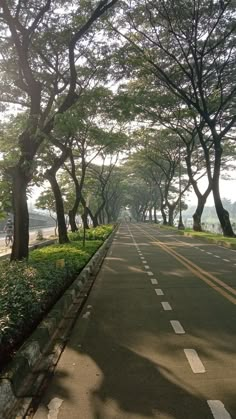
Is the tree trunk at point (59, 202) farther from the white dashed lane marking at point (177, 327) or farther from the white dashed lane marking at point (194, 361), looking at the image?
the white dashed lane marking at point (194, 361)

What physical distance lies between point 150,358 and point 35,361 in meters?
1.45

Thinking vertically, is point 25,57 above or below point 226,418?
above

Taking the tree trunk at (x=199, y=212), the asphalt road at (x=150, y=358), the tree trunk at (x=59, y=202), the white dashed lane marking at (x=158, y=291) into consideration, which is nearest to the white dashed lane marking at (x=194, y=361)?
the asphalt road at (x=150, y=358)

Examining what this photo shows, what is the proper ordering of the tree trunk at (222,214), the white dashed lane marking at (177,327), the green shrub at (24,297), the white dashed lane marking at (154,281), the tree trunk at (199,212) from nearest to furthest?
the green shrub at (24,297), the white dashed lane marking at (177,327), the white dashed lane marking at (154,281), the tree trunk at (222,214), the tree trunk at (199,212)

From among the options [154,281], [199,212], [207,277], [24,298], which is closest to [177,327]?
[24,298]

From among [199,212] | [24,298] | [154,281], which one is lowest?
[154,281]

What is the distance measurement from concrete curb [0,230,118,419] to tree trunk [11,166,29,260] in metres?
4.25

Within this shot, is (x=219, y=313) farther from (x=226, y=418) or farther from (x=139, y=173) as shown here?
(x=139, y=173)

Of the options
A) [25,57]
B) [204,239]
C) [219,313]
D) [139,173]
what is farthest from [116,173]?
[219,313]

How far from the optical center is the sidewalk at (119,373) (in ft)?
13.0

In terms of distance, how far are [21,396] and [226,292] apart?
6.32 m

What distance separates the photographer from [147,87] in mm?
27922

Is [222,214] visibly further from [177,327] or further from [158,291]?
[177,327]

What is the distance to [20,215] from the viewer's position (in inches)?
478
